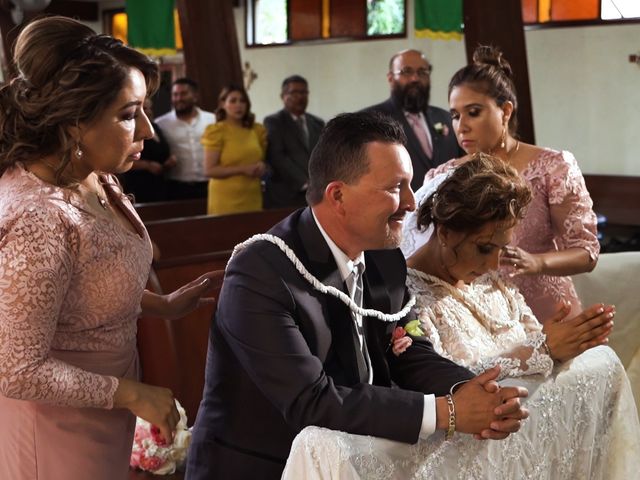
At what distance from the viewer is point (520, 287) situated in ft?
10.3

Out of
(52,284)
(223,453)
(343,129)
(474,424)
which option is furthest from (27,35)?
(474,424)

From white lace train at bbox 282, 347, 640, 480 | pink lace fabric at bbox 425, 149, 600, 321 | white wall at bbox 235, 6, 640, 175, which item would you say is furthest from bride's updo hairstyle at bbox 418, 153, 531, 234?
white wall at bbox 235, 6, 640, 175

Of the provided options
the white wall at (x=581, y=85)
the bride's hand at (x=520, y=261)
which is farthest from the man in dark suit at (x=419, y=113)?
the white wall at (x=581, y=85)

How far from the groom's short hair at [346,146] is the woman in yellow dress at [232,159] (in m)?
4.24

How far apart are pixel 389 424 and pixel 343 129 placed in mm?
602

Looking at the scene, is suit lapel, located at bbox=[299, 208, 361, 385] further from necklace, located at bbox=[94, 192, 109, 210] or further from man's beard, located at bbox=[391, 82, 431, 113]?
man's beard, located at bbox=[391, 82, 431, 113]

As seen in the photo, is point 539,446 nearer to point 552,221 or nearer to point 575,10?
point 552,221

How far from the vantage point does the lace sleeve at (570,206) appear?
3074mm

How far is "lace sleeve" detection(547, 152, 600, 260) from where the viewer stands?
3.07 m

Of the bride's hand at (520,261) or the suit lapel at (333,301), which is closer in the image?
the suit lapel at (333,301)

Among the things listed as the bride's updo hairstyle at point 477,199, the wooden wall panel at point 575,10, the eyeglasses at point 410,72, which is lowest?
the bride's updo hairstyle at point 477,199

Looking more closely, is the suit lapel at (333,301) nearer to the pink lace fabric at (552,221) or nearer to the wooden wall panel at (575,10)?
the pink lace fabric at (552,221)

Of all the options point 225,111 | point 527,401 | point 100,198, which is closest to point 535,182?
point 527,401

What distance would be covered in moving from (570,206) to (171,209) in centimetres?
374
